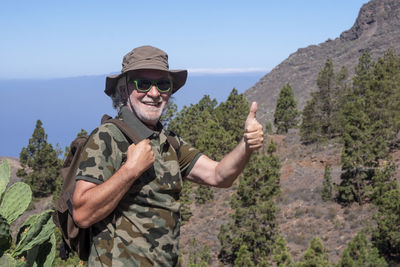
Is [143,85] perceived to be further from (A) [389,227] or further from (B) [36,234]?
(A) [389,227]

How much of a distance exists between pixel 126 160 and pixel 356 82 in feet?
126

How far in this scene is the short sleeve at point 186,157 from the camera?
3.03 metres

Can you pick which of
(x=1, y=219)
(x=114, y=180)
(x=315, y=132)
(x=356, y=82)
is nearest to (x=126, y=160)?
(x=114, y=180)

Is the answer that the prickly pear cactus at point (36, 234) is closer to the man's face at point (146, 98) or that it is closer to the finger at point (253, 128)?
the man's face at point (146, 98)

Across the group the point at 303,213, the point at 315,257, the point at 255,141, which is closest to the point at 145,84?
the point at 255,141

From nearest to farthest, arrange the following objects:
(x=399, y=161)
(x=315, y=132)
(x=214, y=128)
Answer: (x=399, y=161) → (x=214, y=128) → (x=315, y=132)

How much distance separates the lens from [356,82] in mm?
37688

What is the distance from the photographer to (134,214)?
2488 millimetres

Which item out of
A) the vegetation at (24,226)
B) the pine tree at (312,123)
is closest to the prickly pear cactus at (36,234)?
the vegetation at (24,226)

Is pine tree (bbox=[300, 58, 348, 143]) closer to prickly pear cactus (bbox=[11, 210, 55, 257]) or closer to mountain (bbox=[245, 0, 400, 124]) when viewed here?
prickly pear cactus (bbox=[11, 210, 55, 257])

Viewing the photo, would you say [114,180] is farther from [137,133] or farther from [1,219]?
[1,219]

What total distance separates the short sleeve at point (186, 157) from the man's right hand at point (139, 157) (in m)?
0.69

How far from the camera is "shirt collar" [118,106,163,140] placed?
8.50ft

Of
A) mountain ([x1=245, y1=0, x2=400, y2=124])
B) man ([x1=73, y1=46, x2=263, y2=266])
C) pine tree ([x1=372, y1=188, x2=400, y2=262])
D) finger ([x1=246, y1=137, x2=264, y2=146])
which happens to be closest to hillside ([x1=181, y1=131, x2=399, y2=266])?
pine tree ([x1=372, y1=188, x2=400, y2=262])
